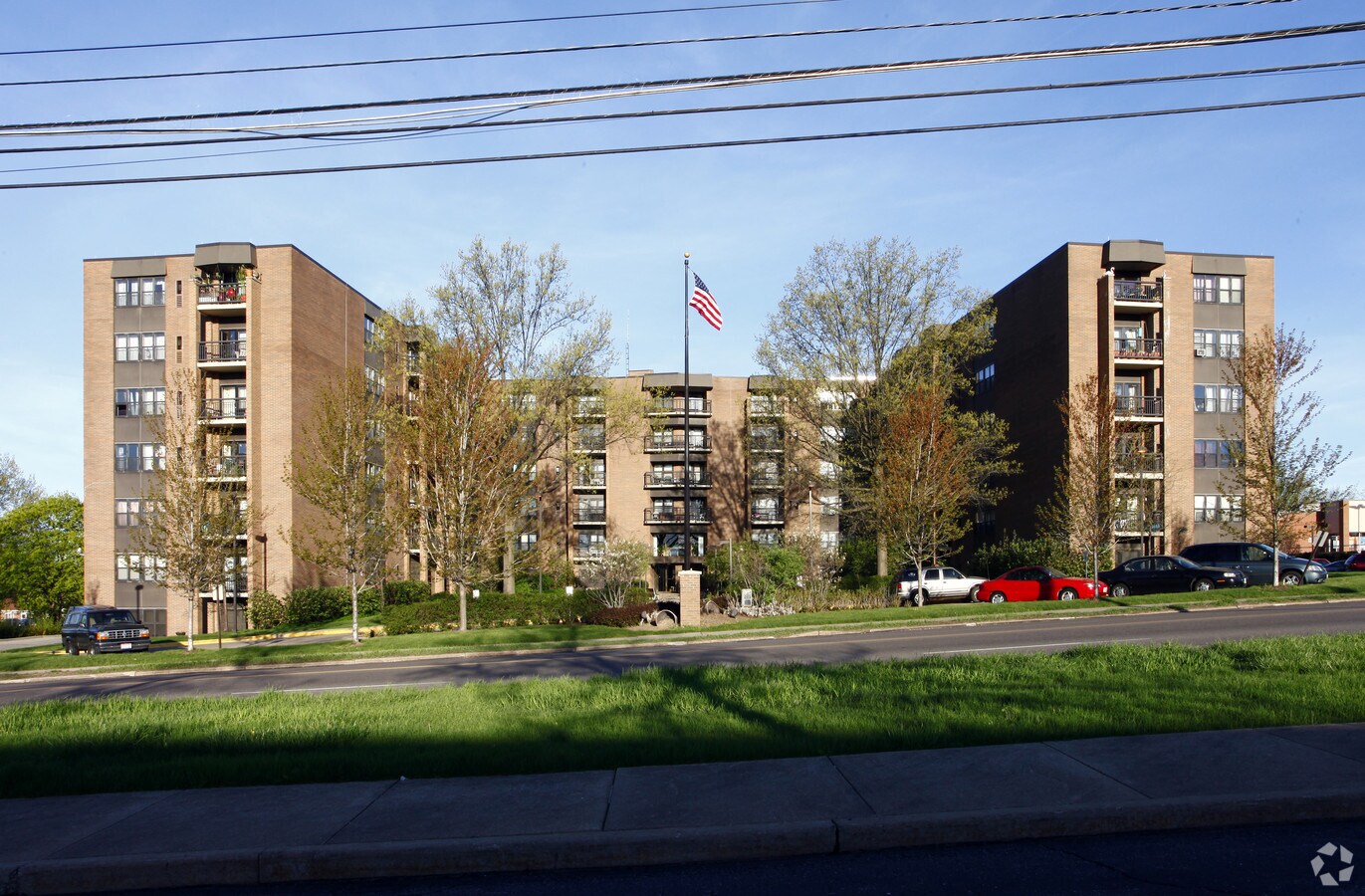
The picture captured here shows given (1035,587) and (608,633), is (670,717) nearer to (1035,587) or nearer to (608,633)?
(608,633)

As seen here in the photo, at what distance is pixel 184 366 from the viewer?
43.0 meters

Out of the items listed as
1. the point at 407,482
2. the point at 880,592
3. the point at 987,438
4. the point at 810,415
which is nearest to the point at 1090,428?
the point at 987,438

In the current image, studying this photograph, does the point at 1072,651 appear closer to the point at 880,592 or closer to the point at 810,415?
the point at 880,592

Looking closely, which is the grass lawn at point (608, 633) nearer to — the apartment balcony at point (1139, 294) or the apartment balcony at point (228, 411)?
the apartment balcony at point (228, 411)

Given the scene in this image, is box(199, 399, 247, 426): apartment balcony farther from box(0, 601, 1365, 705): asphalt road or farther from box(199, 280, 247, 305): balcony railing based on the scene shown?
box(0, 601, 1365, 705): asphalt road

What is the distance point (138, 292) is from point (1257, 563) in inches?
1967

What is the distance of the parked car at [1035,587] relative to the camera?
105ft

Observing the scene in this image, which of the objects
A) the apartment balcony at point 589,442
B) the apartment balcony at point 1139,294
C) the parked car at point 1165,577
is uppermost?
the apartment balcony at point 1139,294

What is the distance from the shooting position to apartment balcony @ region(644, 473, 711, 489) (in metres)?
57.7

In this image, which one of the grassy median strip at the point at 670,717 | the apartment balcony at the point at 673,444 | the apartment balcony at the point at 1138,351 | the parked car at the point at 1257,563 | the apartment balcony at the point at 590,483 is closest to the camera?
the grassy median strip at the point at 670,717

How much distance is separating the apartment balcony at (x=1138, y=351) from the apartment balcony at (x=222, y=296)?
138 feet

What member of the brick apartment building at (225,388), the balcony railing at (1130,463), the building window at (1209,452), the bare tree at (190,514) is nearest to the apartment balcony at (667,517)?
the brick apartment building at (225,388)

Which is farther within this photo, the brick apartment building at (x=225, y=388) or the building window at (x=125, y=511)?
the building window at (x=125, y=511)

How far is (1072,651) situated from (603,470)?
46046mm
